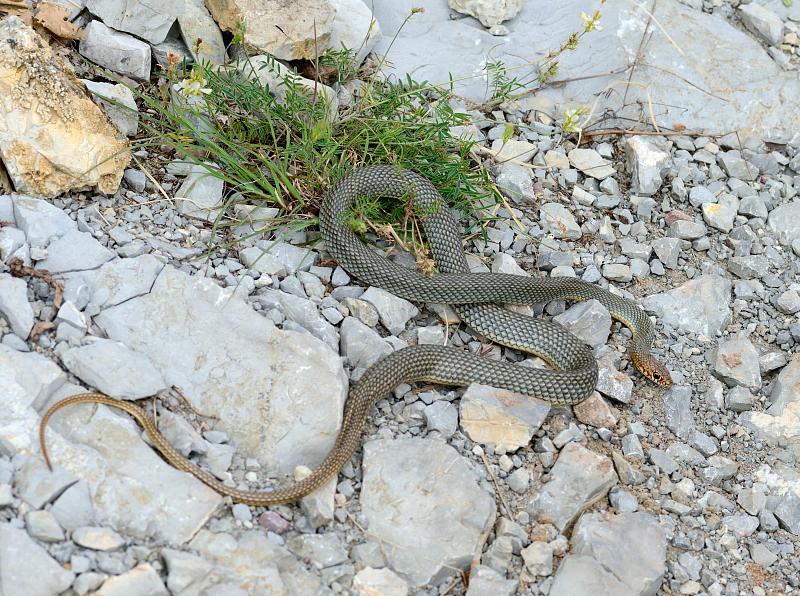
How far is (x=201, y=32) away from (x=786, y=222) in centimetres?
612

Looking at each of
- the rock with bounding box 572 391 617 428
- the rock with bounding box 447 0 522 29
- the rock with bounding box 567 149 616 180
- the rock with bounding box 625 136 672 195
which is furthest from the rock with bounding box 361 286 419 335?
the rock with bounding box 447 0 522 29

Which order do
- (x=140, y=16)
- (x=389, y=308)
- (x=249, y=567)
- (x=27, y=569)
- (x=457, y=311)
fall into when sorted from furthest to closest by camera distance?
(x=140, y=16) < (x=457, y=311) < (x=389, y=308) < (x=249, y=567) < (x=27, y=569)

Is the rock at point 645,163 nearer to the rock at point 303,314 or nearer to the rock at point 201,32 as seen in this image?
the rock at point 303,314

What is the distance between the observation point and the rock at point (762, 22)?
10.6 meters

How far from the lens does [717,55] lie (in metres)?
10.1

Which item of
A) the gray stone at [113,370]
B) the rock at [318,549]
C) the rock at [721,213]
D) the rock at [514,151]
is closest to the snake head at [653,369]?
the rock at [721,213]

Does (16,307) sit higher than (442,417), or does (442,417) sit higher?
(442,417)

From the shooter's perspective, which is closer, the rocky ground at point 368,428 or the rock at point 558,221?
the rocky ground at point 368,428

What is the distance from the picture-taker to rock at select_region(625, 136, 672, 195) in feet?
29.6

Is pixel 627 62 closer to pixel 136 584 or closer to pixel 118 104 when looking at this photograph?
pixel 118 104

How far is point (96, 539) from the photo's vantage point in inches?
192

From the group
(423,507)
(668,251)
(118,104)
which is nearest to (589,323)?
(668,251)

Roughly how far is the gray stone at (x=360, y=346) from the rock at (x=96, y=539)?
2.31 metres

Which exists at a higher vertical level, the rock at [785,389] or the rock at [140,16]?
the rock at [785,389]
